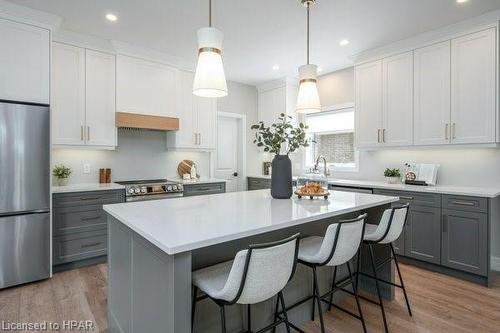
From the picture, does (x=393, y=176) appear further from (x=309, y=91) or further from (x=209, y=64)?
(x=209, y=64)

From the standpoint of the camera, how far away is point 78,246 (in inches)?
128

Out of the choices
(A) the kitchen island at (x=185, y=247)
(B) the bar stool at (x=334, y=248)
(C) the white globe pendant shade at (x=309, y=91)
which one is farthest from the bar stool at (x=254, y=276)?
(C) the white globe pendant shade at (x=309, y=91)

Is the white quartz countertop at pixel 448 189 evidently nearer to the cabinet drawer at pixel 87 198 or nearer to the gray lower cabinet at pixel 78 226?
the cabinet drawer at pixel 87 198

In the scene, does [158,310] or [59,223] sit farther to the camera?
[59,223]

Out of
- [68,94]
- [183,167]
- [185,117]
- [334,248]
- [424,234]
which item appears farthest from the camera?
[183,167]

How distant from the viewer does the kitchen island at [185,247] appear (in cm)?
124

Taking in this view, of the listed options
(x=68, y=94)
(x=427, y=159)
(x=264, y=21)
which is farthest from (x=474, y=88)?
(x=68, y=94)

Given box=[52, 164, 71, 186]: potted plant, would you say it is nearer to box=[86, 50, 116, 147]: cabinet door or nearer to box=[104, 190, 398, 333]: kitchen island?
box=[86, 50, 116, 147]: cabinet door

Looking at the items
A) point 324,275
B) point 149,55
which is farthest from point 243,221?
point 149,55

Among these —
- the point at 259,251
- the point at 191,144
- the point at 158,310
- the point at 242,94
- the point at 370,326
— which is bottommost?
the point at 370,326

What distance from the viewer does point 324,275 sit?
2.36 m

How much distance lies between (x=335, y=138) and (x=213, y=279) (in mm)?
4074

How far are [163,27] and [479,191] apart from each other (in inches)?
153

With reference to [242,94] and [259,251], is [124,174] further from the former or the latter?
[259,251]
